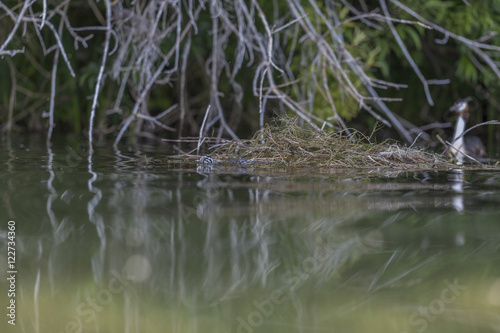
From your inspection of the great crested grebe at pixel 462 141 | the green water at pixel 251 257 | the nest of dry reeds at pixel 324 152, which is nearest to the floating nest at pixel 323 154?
the nest of dry reeds at pixel 324 152

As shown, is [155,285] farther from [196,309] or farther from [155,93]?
[155,93]

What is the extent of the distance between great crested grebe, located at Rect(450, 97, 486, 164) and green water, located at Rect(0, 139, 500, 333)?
53.8 inches

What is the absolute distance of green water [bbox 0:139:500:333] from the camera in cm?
126

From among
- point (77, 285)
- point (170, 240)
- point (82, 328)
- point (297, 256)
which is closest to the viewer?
point (82, 328)

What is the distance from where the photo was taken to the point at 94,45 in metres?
7.11

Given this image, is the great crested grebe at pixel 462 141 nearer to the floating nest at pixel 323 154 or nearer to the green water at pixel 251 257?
the floating nest at pixel 323 154

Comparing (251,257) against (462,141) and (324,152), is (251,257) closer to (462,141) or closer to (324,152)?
(324,152)

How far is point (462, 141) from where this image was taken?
14.0 feet

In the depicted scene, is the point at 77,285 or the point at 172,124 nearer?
the point at 77,285

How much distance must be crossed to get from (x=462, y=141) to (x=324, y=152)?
3.48 feet

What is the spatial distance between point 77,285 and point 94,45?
6.02m

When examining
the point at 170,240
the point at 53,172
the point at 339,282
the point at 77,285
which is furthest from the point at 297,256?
the point at 53,172

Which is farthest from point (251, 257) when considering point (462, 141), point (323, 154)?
point (462, 141)

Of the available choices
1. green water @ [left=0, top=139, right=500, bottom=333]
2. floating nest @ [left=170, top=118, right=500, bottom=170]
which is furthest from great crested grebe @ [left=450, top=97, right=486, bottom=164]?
green water @ [left=0, top=139, right=500, bottom=333]
